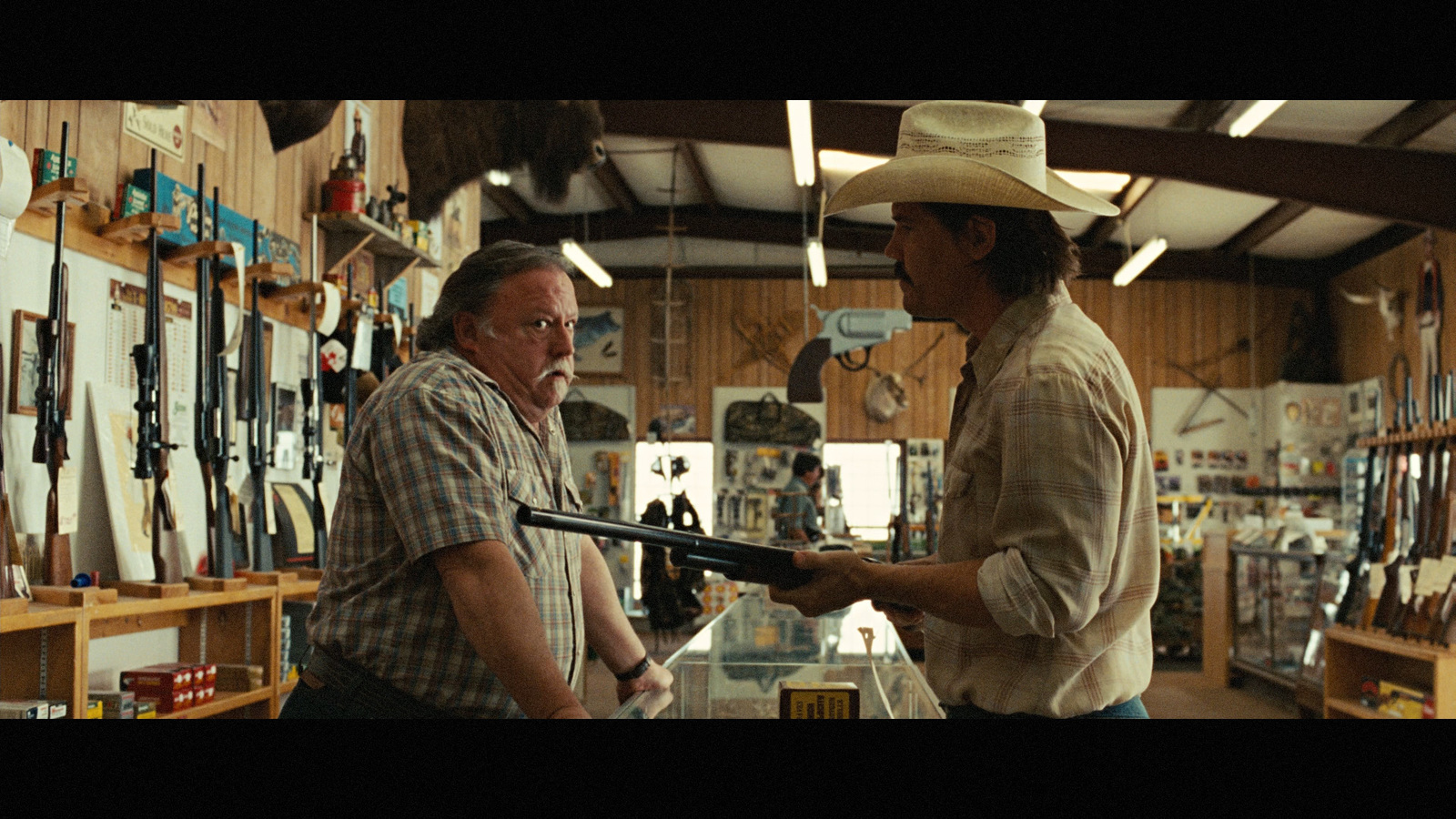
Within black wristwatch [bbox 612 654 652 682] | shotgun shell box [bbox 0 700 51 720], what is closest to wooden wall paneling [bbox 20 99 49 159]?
shotgun shell box [bbox 0 700 51 720]

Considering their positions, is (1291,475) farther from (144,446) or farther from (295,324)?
(144,446)

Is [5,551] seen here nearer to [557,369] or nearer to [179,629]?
[179,629]

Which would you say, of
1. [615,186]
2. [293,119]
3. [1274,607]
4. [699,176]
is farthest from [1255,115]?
[615,186]

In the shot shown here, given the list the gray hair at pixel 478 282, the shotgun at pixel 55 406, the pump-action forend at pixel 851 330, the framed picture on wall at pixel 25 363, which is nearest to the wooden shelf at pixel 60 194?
the shotgun at pixel 55 406

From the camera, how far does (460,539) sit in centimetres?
157

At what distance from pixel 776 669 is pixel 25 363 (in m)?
2.08

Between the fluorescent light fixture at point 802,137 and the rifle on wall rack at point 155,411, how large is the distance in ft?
10.9

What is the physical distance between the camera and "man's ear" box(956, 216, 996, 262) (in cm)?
163

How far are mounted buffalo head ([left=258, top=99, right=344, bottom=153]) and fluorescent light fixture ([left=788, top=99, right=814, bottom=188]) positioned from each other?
2314 millimetres

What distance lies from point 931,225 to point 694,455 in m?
11.6

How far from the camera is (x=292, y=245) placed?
14.5 ft

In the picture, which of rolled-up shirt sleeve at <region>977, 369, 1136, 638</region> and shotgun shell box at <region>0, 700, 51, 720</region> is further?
shotgun shell box at <region>0, 700, 51, 720</region>

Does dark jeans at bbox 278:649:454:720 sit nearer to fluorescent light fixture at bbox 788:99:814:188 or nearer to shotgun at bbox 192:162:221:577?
shotgun at bbox 192:162:221:577

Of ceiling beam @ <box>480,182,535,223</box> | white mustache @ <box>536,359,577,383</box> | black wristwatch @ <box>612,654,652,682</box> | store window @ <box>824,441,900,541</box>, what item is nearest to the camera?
white mustache @ <box>536,359,577,383</box>
